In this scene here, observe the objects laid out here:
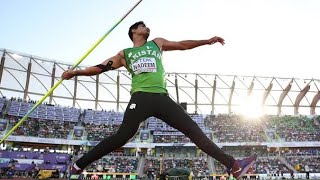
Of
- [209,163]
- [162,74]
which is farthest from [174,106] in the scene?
[209,163]

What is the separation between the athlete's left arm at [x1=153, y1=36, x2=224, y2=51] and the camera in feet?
18.0

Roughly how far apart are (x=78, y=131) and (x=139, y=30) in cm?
4952

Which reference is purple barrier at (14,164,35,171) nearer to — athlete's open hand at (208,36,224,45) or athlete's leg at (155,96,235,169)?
athlete's leg at (155,96,235,169)

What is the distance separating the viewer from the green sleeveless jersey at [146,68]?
5246 millimetres

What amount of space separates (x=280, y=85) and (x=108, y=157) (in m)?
34.7

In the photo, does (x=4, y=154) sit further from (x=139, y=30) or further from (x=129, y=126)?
(x=129, y=126)

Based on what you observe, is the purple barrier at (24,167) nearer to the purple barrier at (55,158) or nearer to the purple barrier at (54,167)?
the purple barrier at (54,167)

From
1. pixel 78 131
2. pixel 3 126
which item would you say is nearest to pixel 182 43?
pixel 3 126

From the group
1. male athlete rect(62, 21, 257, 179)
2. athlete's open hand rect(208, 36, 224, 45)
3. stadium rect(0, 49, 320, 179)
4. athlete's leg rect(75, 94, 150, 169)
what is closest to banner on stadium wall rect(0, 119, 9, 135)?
stadium rect(0, 49, 320, 179)

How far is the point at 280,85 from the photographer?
6206 centimetres

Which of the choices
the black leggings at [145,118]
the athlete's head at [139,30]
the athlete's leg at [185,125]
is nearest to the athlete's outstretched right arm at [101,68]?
the athlete's head at [139,30]

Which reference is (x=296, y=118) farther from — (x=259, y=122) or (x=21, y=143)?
(x=21, y=143)

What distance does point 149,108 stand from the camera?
513 centimetres

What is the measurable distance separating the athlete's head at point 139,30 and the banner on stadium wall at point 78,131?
48.2m
